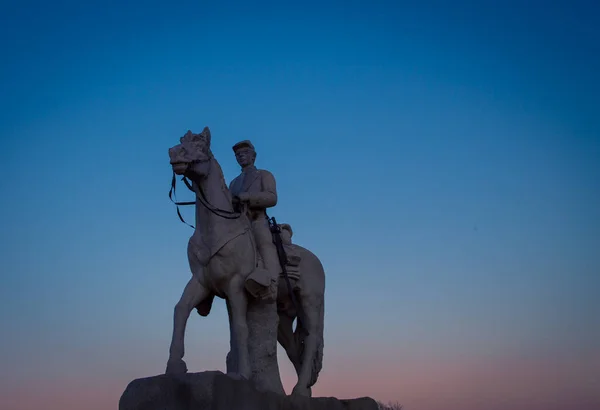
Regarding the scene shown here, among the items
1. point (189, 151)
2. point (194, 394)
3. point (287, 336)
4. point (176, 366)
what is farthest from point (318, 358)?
point (189, 151)

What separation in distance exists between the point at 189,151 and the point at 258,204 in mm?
1471

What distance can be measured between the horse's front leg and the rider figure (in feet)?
0.50

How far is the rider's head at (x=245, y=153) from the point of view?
12.9m

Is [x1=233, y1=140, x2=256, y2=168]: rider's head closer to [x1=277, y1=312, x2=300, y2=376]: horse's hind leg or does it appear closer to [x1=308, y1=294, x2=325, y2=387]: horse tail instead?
[x1=277, y1=312, x2=300, y2=376]: horse's hind leg

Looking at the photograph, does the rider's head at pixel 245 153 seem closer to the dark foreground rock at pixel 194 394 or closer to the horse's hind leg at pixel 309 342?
the horse's hind leg at pixel 309 342

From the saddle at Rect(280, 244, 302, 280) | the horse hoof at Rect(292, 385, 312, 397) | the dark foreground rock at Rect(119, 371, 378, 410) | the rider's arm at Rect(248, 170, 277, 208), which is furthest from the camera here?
the saddle at Rect(280, 244, 302, 280)

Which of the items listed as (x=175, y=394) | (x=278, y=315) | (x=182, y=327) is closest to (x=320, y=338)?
(x=278, y=315)

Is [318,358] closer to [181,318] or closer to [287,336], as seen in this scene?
[287,336]

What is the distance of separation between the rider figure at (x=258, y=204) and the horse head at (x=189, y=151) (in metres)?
0.96

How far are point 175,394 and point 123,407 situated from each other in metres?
0.61

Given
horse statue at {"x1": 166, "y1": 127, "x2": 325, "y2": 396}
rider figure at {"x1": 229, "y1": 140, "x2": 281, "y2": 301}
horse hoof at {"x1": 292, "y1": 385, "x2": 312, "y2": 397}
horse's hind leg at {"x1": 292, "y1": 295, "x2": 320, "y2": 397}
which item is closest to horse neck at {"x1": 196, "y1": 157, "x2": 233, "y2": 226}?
horse statue at {"x1": 166, "y1": 127, "x2": 325, "y2": 396}

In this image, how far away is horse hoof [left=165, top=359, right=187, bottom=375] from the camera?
10344 mm

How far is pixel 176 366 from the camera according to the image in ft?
34.0

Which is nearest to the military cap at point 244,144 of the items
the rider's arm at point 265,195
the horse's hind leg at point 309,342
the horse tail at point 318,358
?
the rider's arm at point 265,195
